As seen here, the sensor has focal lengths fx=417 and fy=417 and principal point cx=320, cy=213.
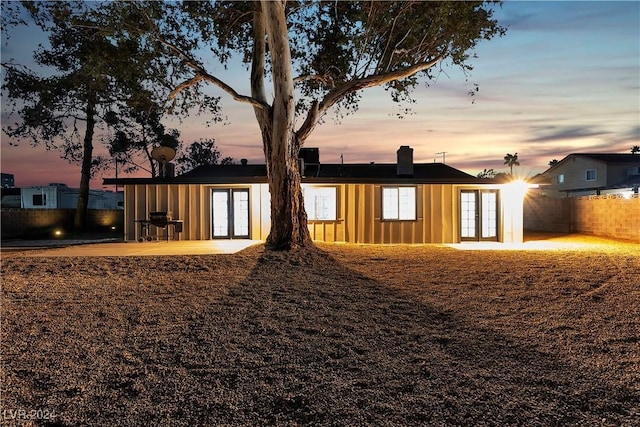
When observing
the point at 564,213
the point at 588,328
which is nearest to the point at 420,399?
the point at 588,328

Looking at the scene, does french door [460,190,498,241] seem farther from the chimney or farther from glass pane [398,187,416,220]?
the chimney

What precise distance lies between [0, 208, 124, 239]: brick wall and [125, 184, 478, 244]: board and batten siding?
1012cm

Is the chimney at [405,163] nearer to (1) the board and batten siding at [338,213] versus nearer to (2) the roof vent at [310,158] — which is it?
(1) the board and batten siding at [338,213]

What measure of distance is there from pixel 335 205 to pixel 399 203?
6.90 feet

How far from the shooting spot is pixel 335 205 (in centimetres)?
1341

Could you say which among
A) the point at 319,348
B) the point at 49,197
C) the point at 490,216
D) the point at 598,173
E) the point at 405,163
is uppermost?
the point at 598,173

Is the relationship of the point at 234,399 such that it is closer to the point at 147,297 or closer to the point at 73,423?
the point at 73,423

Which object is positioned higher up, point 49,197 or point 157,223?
point 49,197

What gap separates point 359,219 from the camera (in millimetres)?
13438

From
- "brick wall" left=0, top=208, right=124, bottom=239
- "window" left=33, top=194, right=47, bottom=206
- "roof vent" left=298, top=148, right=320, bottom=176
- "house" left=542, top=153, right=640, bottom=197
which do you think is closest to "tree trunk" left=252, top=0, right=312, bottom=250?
"roof vent" left=298, top=148, right=320, bottom=176

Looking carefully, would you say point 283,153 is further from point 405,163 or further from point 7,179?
point 7,179

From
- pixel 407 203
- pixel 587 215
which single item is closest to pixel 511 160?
pixel 587 215

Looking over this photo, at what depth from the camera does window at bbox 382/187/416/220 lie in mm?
13562

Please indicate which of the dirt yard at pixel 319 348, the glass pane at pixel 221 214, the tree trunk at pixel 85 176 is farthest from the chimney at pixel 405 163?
the tree trunk at pixel 85 176
